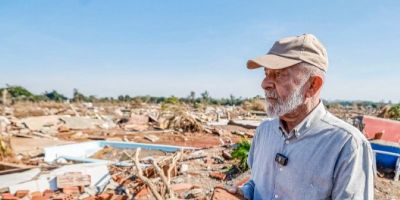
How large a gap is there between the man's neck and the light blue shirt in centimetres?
3

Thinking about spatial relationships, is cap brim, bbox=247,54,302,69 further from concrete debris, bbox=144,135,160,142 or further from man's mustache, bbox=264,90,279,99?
concrete debris, bbox=144,135,160,142

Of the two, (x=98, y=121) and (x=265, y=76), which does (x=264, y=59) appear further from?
(x=98, y=121)

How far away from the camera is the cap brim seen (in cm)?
183

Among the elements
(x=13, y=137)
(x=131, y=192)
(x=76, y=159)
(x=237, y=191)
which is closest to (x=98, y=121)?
(x=13, y=137)

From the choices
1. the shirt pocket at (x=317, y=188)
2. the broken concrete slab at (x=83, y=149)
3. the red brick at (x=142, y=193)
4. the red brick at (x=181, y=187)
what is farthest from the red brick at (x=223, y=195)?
the broken concrete slab at (x=83, y=149)

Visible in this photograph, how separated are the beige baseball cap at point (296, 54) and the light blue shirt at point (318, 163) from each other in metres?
0.28

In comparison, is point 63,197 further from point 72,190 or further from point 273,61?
point 273,61

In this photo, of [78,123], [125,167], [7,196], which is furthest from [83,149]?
[78,123]

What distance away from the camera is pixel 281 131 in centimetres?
200

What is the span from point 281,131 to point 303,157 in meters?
0.25

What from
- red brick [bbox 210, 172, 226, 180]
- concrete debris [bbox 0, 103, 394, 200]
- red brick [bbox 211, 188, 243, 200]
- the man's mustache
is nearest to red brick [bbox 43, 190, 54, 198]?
concrete debris [bbox 0, 103, 394, 200]

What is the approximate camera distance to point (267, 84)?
6.44 feet

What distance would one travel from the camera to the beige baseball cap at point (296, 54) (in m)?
1.84

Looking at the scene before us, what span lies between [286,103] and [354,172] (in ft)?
1.63
